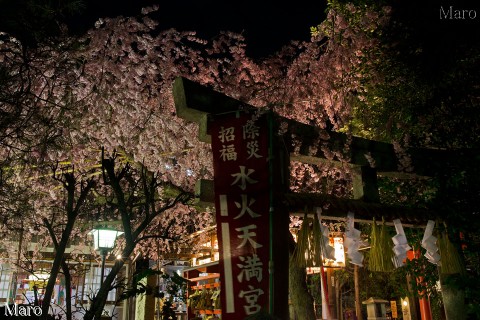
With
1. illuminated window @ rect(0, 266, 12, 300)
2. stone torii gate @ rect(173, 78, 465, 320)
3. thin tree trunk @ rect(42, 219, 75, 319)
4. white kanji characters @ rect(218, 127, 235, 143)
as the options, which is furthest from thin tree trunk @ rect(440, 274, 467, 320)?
illuminated window @ rect(0, 266, 12, 300)

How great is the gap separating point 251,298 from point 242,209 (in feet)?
3.92

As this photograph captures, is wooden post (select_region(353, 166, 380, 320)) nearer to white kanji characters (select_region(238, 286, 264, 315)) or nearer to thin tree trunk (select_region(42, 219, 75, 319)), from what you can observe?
white kanji characters (select_region(238, 286, 264, 315))

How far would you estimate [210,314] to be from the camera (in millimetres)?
15836

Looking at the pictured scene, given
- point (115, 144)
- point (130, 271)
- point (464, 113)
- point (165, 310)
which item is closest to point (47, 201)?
point (115, 144)

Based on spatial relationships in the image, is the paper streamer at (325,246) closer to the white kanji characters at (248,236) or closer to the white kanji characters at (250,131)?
the white kanji characters at (248,236)

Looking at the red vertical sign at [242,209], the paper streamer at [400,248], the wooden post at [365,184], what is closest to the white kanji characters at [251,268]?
the red vertical sign at [242,209]

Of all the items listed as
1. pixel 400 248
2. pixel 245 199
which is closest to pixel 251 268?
pixel 245 199

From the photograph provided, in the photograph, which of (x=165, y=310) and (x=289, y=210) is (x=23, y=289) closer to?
(x=165, y=310)

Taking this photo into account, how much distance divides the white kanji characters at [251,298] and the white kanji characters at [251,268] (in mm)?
148

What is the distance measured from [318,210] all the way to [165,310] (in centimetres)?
599

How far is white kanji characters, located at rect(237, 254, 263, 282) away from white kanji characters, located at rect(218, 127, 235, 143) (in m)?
1.76

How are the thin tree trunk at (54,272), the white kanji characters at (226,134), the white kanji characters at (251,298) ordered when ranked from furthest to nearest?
the thin tree trunk at (54,272) < the white kanji characters at (226,134) < the white kanji characters at (251,298)

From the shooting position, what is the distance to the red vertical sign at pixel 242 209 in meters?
5.40

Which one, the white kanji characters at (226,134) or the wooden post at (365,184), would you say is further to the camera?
the wooden post at (365,184)
